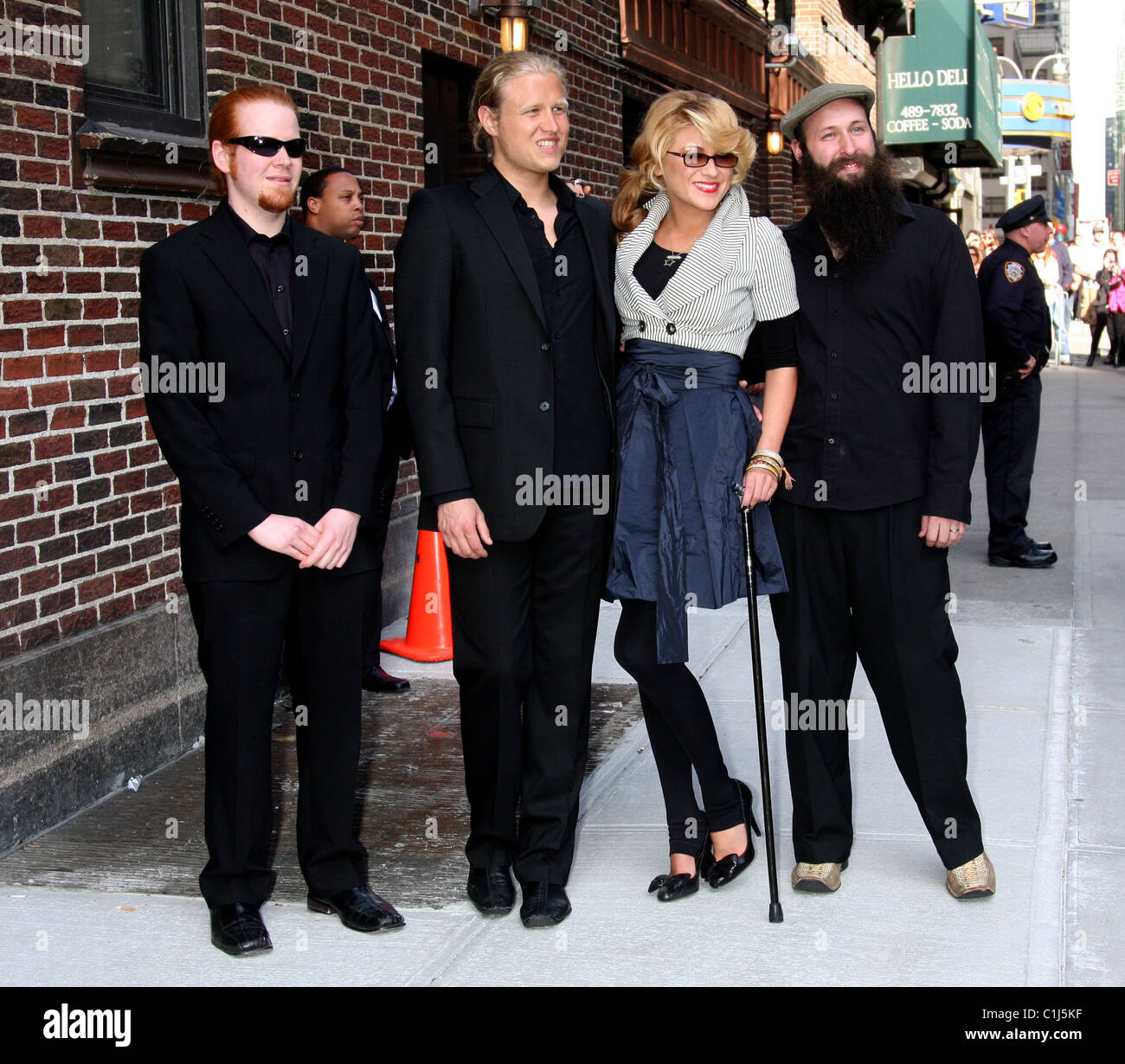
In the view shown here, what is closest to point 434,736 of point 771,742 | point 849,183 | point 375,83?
point 771,742

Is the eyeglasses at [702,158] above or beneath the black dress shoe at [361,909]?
above

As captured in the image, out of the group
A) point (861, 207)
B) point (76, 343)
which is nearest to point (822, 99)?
point (861, 207)

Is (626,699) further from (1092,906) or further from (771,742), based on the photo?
(1092,906)

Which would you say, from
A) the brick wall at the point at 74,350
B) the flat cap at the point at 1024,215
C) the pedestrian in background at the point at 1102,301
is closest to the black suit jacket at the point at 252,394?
the brick wall at the point at 74,350

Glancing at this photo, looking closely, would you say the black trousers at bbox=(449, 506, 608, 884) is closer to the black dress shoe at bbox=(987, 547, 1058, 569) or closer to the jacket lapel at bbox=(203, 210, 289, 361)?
the jacket lapel at bbox=(203, 210, 289, 361)

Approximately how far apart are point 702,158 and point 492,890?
6.57ft

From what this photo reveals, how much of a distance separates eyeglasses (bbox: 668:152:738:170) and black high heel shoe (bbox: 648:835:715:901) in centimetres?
185

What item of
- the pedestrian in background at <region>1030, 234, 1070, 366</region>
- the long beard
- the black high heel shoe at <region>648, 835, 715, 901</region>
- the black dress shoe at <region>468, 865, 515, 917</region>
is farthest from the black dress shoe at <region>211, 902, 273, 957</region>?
the pedestrian in background at <region>1030, 234, 1070, 366</region>

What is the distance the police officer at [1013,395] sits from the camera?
28.8 ft

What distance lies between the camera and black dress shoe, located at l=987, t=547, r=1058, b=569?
28.8 feet

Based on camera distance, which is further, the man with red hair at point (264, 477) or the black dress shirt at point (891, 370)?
the black dress shirt at point (891, 370)

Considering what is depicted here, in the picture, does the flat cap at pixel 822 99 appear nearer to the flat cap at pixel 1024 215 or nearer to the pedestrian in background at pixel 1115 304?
the flat cap at pixel 1024 215

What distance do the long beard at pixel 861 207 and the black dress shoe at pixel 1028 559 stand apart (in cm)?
532

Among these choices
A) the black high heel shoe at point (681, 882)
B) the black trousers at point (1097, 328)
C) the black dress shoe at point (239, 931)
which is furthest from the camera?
the black trousers at point (1097, 328)
